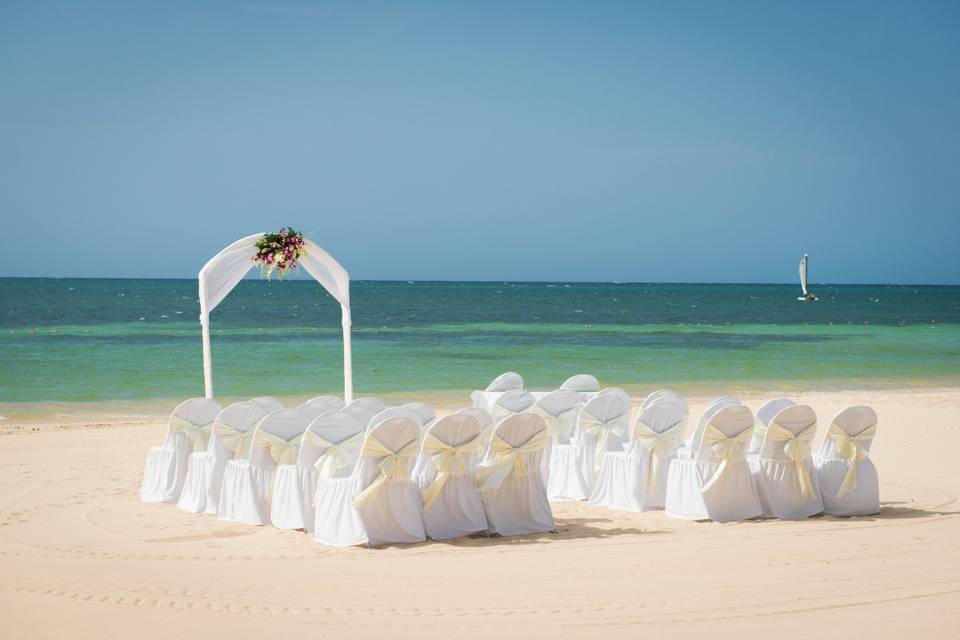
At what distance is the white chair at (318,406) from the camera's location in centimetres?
834

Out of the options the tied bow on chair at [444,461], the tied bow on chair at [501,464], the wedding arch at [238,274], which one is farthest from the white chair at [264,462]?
the wedding arch at [238,274]

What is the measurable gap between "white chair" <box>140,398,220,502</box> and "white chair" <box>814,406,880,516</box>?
5.46 meters

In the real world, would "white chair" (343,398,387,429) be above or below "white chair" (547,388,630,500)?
above

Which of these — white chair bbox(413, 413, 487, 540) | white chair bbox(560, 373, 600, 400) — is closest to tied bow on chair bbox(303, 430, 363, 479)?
white chair bbox(413, 413, 487, 540)

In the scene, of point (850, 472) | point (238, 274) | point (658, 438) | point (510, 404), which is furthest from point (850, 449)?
point (238, 274)

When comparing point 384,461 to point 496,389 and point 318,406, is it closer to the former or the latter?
point 318,406

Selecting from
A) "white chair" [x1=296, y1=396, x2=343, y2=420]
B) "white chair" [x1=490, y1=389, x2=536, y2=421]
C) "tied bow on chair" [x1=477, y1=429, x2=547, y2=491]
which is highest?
"white chair" [x1=296, y1=396, x2=343, y2=420]

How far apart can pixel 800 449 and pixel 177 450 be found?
546 cm

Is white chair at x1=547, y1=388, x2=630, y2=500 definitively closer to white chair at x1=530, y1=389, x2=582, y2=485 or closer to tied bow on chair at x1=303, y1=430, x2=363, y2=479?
white chair at x1=530, y1=389, x2=582, y2=485

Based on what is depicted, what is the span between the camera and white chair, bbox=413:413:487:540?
7.24 meters

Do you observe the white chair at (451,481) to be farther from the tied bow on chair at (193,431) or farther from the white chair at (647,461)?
the tied bow on chair at (193,431)

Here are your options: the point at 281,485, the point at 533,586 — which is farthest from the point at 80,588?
the point at 533,586

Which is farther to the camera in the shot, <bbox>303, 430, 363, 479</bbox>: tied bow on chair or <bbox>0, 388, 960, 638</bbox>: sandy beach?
<bbox>303, 430, 363, 479</bbox>: tied bow on chair

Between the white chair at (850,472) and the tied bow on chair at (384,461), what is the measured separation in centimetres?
363
